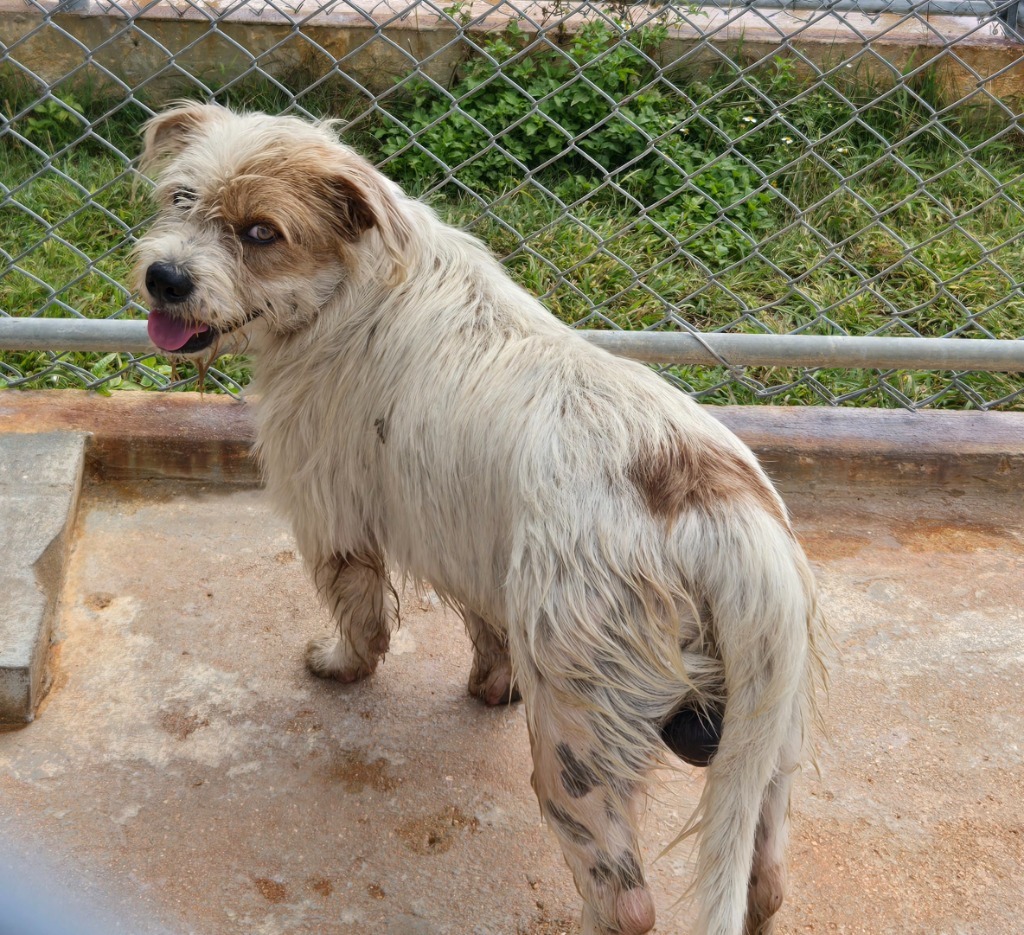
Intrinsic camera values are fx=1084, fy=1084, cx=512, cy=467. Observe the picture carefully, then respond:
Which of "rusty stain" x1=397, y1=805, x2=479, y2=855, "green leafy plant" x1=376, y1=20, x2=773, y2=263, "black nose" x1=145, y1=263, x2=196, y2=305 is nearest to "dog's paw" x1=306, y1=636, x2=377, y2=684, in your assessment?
"rusty stain" x1=397, y1=805, x2=479, y2=855

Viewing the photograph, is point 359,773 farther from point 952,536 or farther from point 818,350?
point 952,536

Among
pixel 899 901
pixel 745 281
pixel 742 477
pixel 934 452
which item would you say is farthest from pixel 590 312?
pixel 899 901

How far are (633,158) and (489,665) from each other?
8.35ft

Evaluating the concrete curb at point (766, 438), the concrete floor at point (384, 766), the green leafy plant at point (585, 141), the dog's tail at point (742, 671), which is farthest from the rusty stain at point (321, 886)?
the green leafy plant at point (585, 141)

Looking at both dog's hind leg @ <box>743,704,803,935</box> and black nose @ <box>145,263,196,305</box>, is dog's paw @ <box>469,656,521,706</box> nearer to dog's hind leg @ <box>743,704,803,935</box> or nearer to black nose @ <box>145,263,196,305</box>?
dog's hind leg @ <box>743,704,803,935</box>

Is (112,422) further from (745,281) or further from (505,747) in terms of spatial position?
(745,281)

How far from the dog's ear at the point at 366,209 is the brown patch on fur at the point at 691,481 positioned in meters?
0.81

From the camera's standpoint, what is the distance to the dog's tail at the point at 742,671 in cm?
189

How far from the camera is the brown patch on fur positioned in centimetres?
197

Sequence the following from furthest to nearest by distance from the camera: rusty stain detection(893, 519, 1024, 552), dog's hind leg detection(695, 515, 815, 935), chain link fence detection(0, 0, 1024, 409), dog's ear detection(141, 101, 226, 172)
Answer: chain link fence detection(0, 0, 1024, 409) → rusty stain detection(893, 519, 1024, 552) → dog's ear detection(141, 101, 226, 172) → dog's hind leg detection(695, 515, 815, 935)

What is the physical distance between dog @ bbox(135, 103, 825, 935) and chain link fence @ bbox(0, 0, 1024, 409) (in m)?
1.55

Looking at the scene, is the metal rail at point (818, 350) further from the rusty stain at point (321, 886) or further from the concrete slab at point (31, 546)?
the rusty stain at point (321, 886)

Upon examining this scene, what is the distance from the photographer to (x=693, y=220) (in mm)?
4707

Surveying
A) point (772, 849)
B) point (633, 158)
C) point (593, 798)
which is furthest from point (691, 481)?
point (633, 158)
